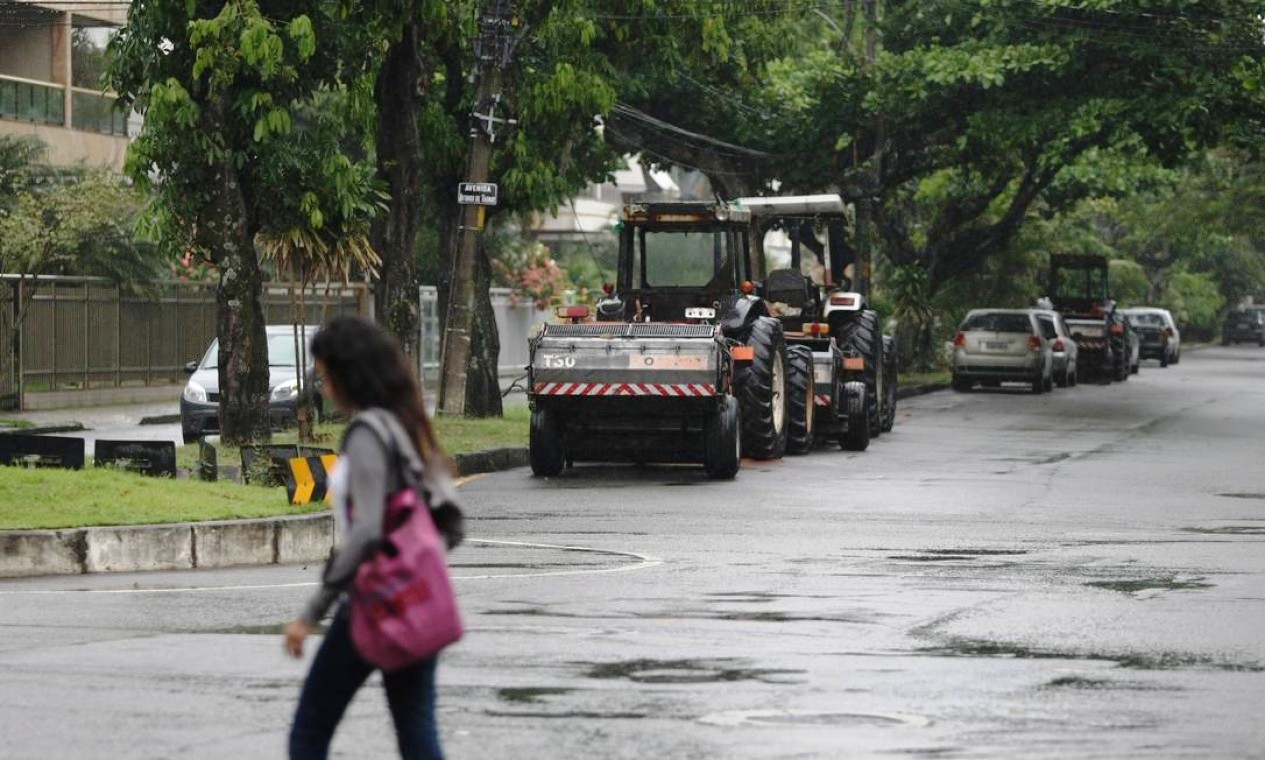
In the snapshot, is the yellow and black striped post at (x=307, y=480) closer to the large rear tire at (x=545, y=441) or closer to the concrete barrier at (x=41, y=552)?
the concrete barrier at (x=41, y=552)

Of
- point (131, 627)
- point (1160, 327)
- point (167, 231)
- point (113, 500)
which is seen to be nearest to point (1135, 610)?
point (131, 627)

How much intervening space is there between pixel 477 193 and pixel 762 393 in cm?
441

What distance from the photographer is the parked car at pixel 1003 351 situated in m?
45.4

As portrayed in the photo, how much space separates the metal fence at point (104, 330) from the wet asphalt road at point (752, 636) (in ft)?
51.1

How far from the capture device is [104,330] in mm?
37031

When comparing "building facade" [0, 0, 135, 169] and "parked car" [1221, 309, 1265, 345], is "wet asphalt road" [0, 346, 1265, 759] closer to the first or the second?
"building facade" [0, 0, 135, 169]

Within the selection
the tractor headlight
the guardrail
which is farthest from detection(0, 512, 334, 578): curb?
the guardrail

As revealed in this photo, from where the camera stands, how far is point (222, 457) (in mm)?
20797

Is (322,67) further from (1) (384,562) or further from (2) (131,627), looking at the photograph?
(1) (384,562)

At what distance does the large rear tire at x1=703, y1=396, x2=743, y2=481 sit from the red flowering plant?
29070 mm

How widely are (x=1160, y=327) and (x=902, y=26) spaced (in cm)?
2732

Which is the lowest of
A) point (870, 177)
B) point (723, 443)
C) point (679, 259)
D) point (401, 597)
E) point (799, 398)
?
point (723, 443)

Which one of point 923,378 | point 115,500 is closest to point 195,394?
point 115,500

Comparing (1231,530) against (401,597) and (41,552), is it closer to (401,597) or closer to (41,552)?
(41,552)
